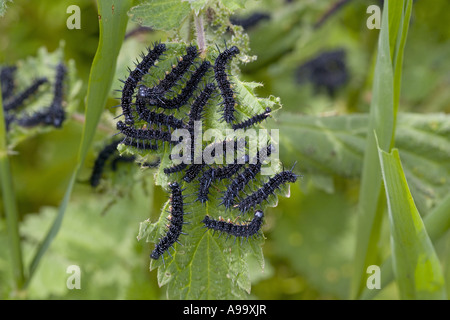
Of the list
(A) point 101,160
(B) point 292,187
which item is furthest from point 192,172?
(B) point 292,187

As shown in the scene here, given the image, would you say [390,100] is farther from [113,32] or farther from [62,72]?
[62,72]

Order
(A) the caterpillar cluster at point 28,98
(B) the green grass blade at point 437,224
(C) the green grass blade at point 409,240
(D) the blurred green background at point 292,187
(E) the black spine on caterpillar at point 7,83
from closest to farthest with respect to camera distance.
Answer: (C) the green grass blade at point 409,240, (B) the green grass blade at point 437,224, (A) the caterpillar cluster at point 28,98, (E) the black spine on caterpillar at point 7,83, (D) the blurred green background at point 292,187

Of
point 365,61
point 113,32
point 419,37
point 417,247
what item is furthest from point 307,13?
point 417,247

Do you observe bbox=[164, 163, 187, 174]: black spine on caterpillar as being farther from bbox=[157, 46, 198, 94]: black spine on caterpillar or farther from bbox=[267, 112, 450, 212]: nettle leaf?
bbox=[267, 112, 450, 212]: nettle leaf

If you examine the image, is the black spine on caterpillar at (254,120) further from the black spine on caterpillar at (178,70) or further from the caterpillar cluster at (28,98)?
the caterpillar cluster at (28,98)

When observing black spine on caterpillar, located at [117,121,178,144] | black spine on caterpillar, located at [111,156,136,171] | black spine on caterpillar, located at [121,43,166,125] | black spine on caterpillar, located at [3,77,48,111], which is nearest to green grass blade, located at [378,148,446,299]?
Answer: black spine on caterpillar, located at [117,121,178,144]

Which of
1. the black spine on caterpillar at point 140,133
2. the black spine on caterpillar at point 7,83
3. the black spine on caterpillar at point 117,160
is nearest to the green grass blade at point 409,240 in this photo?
the black spine on caterpillar at point 140,133

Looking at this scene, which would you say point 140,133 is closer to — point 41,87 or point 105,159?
point 105,159
